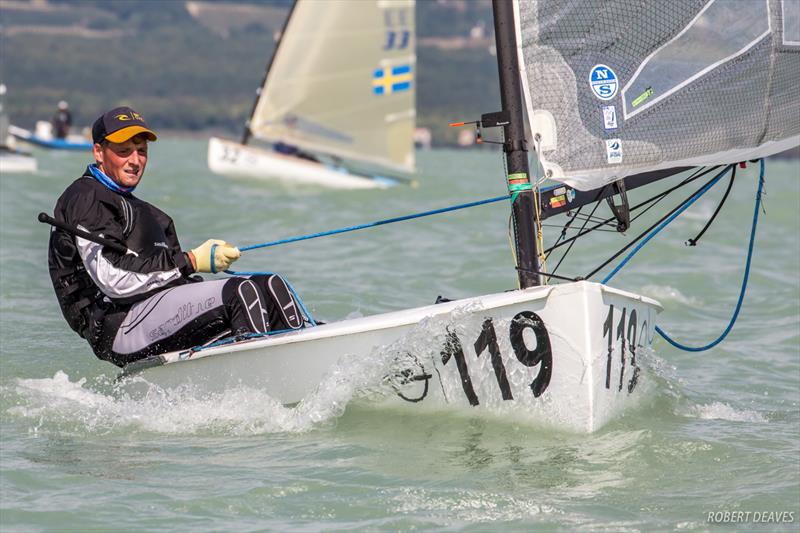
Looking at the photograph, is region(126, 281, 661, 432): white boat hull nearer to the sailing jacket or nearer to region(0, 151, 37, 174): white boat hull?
the sailing jacket

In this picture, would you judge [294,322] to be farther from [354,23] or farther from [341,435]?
[354,23]

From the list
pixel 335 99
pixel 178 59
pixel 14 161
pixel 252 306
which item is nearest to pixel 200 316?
pixel 252 306

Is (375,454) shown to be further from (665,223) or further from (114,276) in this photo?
(665,223)

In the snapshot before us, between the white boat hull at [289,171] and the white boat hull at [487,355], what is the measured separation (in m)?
14.1

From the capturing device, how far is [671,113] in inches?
190

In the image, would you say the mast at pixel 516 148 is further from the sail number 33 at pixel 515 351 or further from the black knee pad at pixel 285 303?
the black knee pad at pixel 285 303

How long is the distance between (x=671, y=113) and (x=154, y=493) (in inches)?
94.7

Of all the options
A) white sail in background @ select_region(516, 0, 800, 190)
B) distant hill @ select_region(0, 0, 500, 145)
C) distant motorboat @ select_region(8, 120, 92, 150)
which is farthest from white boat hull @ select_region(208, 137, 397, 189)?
distant hill @ select_region(0, 0, 500, 145)

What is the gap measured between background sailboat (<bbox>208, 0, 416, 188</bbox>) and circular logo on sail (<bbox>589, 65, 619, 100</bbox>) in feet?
41.8

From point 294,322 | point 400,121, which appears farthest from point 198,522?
point 400,121

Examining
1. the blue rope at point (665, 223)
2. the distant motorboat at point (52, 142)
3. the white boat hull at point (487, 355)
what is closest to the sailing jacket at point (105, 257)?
the white boat hull at point (487, 355)

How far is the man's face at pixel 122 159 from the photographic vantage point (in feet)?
15.9

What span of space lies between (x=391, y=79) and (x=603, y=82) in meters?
13.8

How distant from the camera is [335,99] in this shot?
18188mm
